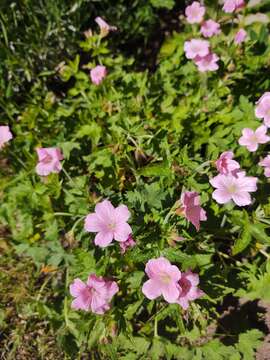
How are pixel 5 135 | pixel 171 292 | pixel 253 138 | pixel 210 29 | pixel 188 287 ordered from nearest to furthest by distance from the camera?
1. pixel 171 292
2. pixel 188 287
3. pixel 253 138
4. pixel 5 135
5. pixel 210 29

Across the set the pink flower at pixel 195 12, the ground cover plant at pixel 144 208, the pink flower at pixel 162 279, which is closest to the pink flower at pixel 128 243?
the ground cover plant at pixel 144 208

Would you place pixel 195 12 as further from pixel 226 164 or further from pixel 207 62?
pixel 226 164

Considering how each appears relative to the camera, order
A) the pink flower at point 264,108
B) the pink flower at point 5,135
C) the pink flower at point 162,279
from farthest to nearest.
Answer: the pink flower at point 5,135 → the pink flower at point 264,108 → the pink flower at point 162,279

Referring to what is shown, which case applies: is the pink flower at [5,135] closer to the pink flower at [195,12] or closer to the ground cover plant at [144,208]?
the ground cover plant at [144,208]

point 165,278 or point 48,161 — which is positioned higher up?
point 48,161

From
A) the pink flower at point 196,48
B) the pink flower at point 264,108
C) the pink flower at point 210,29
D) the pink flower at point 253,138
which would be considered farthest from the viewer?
the pink flower at point 210,29

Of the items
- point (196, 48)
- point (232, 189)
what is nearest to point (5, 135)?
point (196, 48)

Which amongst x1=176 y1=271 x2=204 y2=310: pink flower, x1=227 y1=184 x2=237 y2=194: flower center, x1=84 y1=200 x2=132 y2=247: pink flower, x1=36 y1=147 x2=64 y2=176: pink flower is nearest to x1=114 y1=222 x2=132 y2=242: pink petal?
x1=84 y1=200 x2=132 y2=247: pink flower
